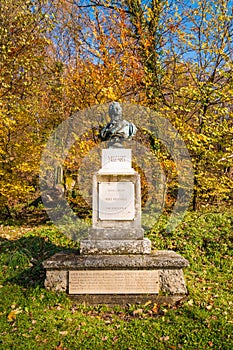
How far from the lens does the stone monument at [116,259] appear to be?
4.36 metres

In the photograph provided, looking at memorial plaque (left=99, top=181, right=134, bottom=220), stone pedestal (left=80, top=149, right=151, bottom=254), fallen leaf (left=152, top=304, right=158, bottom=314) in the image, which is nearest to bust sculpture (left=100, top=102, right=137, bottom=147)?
stone pedestal (left=80, top=149, right=151, bottom=254)

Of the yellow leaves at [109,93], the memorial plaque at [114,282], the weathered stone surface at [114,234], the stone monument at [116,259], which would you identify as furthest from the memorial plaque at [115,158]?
the yellow leaves at [109,93]

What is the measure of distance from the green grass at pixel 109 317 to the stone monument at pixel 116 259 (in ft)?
0.63

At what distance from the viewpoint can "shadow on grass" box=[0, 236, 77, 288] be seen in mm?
5123

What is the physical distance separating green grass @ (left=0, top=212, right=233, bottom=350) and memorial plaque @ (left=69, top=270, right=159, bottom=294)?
22cm

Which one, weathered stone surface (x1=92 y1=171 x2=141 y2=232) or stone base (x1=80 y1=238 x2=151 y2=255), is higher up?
weathered stone surface (x1=92 y1=171 x2=141 y2=232)

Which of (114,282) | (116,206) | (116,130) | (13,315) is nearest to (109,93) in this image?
(116,130)

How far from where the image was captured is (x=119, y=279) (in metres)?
4.38

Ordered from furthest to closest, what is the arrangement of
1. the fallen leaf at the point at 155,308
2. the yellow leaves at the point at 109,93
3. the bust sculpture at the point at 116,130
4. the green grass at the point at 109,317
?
the yellow leaves at the point at 109,93, the bust sculpture at the point at 116,130, the fallen leaf at the point at 155,308, the green grass at the point at 109,317

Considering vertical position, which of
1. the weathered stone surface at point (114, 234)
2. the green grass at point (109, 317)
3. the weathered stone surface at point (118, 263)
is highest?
the weathered stone surface at point (114, 234)

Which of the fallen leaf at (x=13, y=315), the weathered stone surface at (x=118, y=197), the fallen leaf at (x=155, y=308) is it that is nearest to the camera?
the fallen leaf at (x=13, y=315)

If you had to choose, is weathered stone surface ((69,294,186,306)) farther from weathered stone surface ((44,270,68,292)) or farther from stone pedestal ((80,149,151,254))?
stone pedestal ((80,149,151,254))

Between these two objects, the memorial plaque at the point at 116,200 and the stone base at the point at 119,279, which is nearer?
the stone base at the point at 119,279

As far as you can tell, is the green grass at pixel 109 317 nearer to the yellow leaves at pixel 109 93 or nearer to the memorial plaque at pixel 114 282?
the memorial plaque at pixel 114 282
